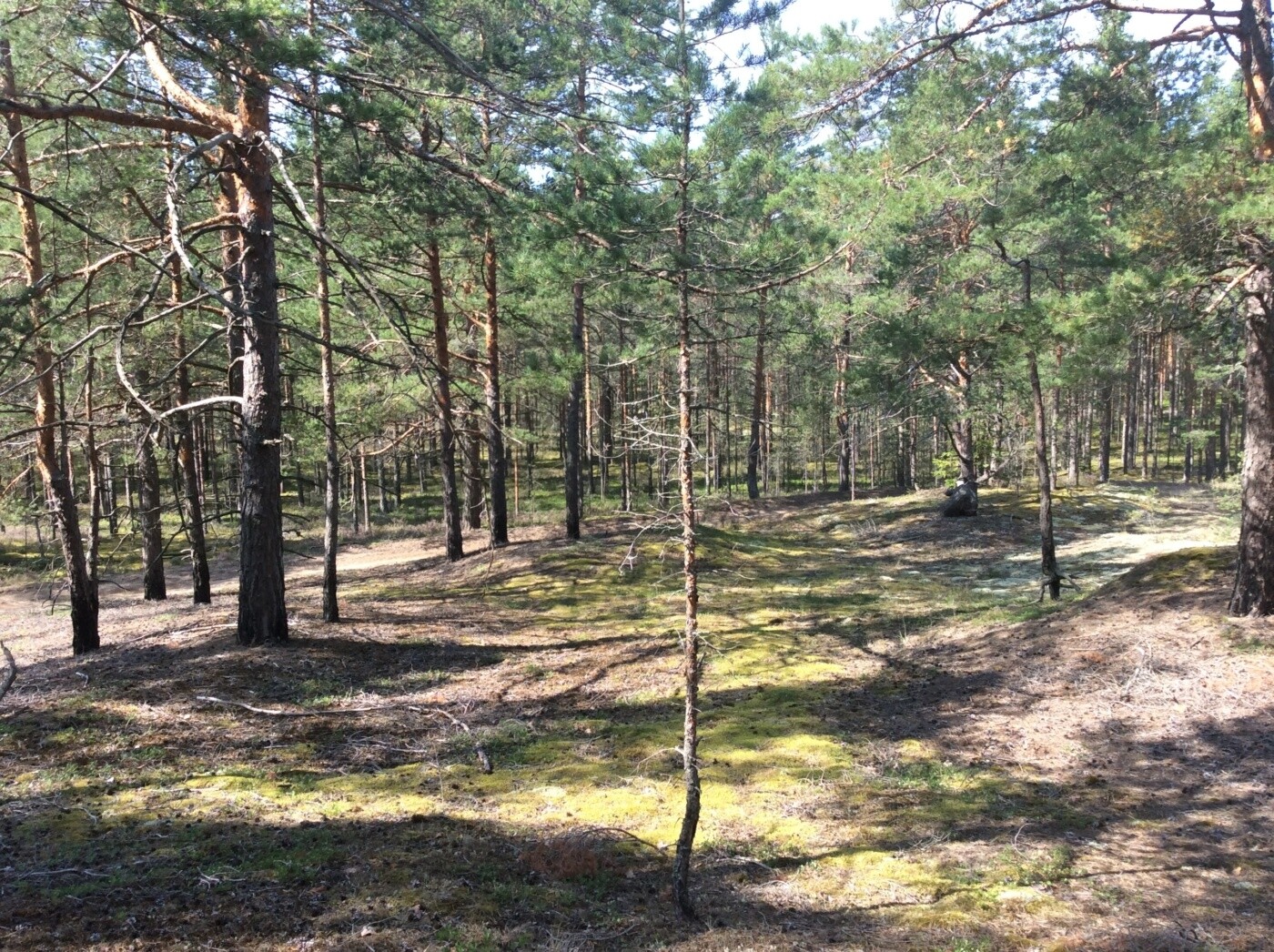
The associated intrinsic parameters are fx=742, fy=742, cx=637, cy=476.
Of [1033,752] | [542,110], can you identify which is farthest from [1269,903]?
[542,110]

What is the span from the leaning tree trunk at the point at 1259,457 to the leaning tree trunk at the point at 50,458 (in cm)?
1463

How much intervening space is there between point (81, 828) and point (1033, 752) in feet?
28.6

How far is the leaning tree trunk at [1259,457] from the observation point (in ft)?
28.8

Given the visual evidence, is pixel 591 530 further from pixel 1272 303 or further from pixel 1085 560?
pixel 1272 303

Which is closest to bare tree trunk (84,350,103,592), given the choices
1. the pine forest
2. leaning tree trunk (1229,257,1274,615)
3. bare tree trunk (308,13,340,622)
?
the pine forest

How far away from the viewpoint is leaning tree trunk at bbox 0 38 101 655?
957cm

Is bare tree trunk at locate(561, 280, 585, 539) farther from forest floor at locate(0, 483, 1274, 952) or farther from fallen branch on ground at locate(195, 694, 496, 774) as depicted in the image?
fallen branch on ground at locate(195, 694, 496, 774)

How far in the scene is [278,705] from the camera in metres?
8.59

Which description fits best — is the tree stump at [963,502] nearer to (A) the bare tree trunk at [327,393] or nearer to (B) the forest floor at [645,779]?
(B) the forest floor at [645,779]

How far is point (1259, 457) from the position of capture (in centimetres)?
895

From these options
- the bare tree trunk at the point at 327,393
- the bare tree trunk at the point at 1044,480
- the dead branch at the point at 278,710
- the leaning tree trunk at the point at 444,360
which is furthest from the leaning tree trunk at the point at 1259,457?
the dead branch at the point at 278,710

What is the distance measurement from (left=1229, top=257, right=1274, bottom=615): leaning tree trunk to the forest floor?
54 centimetres

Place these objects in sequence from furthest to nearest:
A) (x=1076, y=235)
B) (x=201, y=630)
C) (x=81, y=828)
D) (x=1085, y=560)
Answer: (x=1085, y=560)
(x=1076, y=235)
(x=201, y=630)
(x=81, y=828)

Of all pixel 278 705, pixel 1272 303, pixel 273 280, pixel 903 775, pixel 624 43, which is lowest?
pixel 903 775
